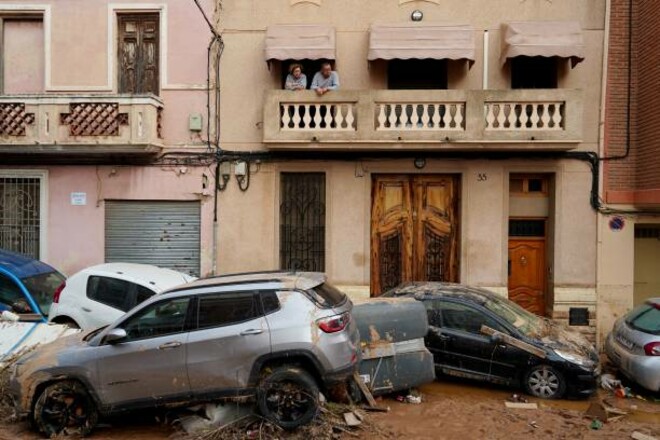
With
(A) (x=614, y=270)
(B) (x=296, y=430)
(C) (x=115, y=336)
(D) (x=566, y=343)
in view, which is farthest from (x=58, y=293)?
(A) (x=614, y=270)

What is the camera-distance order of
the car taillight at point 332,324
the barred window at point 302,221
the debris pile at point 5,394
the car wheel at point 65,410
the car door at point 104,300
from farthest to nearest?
the barred window at point 302,221 < the car door at point 104,300 < the debris pile at point 5,394 < the car wheel at point 65,410 < the car taillight at point 332,324

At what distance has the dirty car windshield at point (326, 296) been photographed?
20.3 feet

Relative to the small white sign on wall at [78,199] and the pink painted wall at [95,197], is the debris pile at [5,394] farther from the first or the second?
the small white sign on wall at [78,199]

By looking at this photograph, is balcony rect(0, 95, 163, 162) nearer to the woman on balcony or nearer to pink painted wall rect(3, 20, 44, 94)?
pink painted wall rect(3, 20, 44, 94)

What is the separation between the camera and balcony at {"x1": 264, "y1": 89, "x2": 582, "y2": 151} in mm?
10609

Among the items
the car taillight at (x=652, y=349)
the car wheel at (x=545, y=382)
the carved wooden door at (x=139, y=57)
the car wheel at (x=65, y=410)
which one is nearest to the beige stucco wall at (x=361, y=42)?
the carved wooden door at (x=139, y=57)

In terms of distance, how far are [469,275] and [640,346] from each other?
12.6ft

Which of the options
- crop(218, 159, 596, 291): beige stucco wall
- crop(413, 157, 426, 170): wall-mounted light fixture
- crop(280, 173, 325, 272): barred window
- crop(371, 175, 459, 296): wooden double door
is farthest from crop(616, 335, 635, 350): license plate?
crop(280, 173, 325, 272): barred window

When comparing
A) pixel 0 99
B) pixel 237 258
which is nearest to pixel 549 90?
pixel 237 258

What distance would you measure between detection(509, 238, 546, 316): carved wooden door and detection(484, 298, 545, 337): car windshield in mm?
2921

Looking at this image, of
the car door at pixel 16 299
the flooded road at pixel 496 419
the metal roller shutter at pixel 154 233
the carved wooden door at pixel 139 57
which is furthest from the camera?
the carved wooden door at pixel 139 57

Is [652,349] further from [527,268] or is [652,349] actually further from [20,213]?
[20,213]

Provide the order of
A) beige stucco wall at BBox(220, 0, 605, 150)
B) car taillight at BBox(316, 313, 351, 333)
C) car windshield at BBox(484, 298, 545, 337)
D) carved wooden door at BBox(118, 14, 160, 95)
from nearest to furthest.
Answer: car taillight at BBox(316, 313, 351, 333)
car windshield at BBox(484, 298, 545, 337)
beige stucco wall at BBox(220, 0, 605, 150)
carved wooden door at BBox(118, 14, 160, 95)

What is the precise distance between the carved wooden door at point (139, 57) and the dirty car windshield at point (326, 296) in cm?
767
